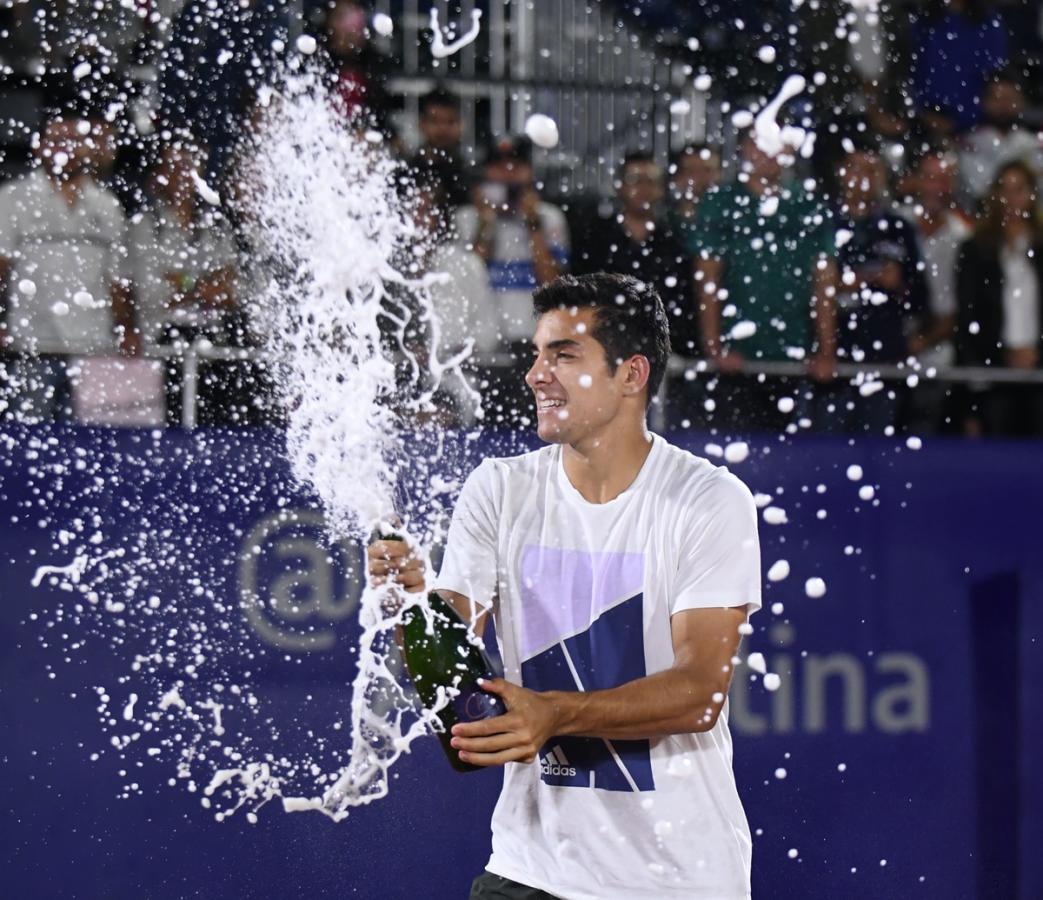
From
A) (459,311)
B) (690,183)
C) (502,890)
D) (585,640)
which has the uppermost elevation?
(690,183)

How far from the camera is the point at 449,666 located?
3.04 meters

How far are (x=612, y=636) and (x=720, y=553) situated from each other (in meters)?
0.28

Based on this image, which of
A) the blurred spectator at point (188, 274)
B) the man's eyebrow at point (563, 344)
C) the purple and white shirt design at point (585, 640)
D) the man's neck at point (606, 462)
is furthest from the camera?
the blurred spectator at point (188, 274)

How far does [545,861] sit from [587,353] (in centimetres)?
105

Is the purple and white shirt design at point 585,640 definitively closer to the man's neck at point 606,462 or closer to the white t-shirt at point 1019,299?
the man's neck at point 606,462

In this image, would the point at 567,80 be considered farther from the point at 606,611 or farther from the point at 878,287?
the point at 606,611

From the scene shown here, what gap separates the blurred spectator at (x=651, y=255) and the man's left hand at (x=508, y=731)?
8.65 ft

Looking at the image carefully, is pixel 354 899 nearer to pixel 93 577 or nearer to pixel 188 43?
pixel 93 577

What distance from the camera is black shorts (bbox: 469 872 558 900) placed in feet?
9.11

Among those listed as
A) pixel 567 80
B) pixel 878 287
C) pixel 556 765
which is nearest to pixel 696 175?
pixel 878 287

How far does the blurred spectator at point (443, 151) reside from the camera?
524cm

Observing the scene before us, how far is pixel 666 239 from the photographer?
16.7ft

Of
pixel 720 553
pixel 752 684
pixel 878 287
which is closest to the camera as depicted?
pixel 720 553

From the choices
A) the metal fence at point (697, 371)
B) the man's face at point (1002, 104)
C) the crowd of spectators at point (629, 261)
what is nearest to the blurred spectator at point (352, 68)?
the crowd of spectators at point (629, 261)
